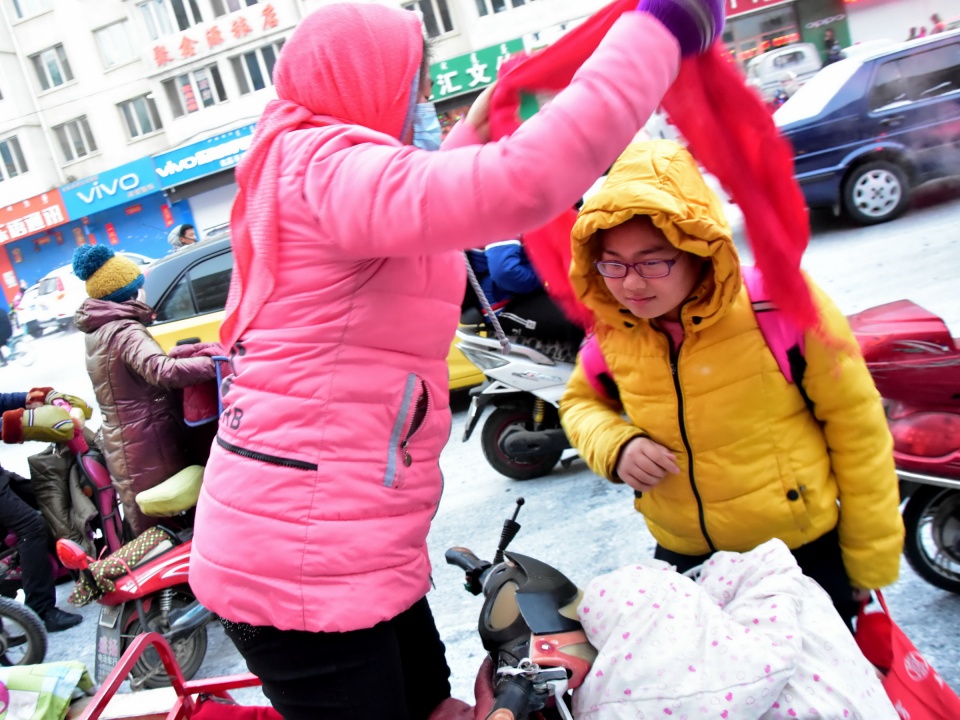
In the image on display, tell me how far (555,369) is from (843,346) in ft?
8.90

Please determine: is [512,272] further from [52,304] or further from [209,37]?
[209,37]

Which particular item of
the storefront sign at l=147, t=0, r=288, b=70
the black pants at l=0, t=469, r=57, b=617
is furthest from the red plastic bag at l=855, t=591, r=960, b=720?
the storefront sign at l=147, t=0, r=288, b=70

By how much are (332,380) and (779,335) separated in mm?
901

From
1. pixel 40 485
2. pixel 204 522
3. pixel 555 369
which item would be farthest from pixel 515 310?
pixel 204 522

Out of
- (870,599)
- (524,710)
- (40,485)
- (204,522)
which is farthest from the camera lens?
(40,485)

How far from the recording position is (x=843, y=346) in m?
1.40

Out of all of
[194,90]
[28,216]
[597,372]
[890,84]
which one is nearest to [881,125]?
[890,84]

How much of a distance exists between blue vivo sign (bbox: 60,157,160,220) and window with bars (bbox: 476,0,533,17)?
9415 millimetres

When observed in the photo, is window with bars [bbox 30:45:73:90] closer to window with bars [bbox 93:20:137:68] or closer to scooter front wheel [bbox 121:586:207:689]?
window with bars [bbox 93:20:137:68]

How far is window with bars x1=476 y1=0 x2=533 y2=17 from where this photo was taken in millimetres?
16172

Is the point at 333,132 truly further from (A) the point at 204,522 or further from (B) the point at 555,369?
(B) the point at 555,369

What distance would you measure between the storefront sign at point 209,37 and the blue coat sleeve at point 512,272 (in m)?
12.9

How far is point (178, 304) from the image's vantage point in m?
5.96

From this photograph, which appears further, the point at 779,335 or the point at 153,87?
the point at 153,87
